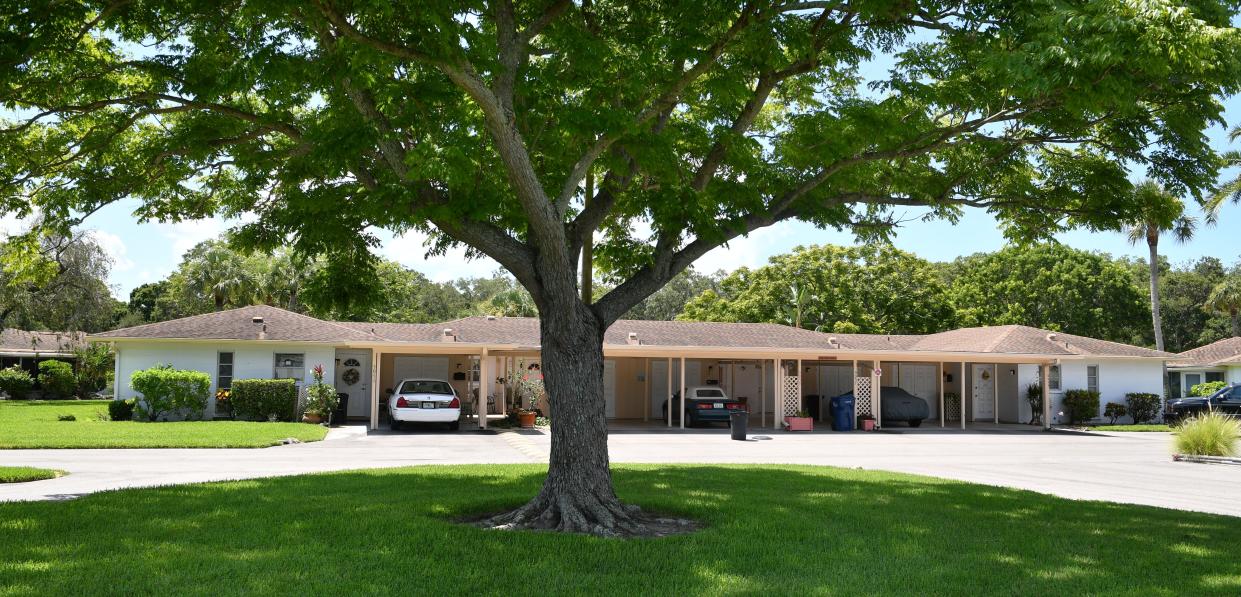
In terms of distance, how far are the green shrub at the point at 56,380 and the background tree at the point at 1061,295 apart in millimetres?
42124

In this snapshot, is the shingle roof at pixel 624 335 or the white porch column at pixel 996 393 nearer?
the shingle roof at pixel 624 335

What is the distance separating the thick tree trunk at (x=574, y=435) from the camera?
894 centimetres

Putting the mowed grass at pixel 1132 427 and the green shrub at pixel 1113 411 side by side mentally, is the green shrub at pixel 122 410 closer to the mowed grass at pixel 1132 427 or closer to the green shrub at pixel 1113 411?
the mowed grass at pixel 1132 427

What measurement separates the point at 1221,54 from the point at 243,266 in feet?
130

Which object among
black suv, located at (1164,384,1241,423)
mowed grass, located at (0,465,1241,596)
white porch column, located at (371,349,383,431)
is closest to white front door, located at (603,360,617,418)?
white porch column, located at (371,349,383,431)

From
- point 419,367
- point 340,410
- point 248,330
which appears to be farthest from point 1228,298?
point 248,330

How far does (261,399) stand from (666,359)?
44.4 feet

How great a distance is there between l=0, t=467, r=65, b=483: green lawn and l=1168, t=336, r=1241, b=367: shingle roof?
124 ft

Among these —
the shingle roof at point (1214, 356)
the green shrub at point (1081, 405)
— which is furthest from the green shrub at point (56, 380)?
the shingle roof at point (1214, 356)

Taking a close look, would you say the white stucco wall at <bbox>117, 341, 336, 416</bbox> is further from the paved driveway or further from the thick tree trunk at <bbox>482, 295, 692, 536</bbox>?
the thick tree trunk at <bbox>482, 295, 692, 536</bbox>

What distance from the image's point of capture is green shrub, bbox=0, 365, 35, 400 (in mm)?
38500

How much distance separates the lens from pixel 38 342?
4534 centimetres

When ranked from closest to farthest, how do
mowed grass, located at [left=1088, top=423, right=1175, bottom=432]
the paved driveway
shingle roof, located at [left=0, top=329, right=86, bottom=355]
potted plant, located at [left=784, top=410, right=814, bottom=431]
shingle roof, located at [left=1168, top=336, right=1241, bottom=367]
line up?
the paved driveway
potted plant, located at [left=784, top=410, right=814, bottom=431]
mowed grass, located at [left=1088, top=423, right=1175, bottom=432]
shingle roof, located at [left=1168, top=336, right=1241, bottom=367]
shingle roof, located at [left=0, top=329, right=86, bottom=355]

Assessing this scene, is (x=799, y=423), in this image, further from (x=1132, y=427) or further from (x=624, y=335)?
(x=1132, y=427)
